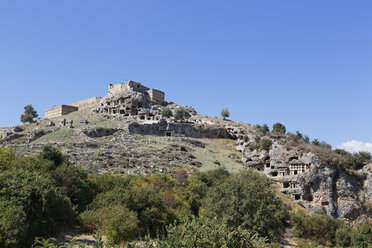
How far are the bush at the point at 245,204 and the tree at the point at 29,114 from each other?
7081cm

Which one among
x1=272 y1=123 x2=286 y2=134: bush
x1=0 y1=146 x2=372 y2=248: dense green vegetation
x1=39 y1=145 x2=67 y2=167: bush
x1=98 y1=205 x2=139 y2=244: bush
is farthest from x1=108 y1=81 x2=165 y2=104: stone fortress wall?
x1=98 y1=205 x2=139 y2=244: bush

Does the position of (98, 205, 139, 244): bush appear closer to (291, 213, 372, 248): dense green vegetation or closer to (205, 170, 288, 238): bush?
(205, 170, 288, 238): bush

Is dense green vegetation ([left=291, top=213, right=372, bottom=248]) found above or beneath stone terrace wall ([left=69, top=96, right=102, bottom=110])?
beneath

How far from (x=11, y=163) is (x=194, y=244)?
17.8 m

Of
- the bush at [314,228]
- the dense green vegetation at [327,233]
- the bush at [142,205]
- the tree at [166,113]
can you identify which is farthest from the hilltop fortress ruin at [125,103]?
the bush at [142,205]

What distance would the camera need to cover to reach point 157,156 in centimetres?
4447

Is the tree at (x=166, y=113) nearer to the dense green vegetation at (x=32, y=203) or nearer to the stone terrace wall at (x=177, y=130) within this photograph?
the stone terrace wall at (x=177, y=130)

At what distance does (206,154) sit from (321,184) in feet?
57.8

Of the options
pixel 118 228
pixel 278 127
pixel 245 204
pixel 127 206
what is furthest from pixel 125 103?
pixel 118 228

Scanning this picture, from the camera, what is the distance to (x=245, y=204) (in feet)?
81.6

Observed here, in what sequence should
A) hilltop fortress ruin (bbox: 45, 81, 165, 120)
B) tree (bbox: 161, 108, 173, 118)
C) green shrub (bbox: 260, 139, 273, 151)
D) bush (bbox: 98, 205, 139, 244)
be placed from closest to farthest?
bush (bbox: 98, 205, 139, 244)
green shrub (bbox: 260, 139, 273, 151)
hilltop fortress ruin (bbox: 45, 81, 165, 120)
tree (bbox: 161, 108, 173, 118)

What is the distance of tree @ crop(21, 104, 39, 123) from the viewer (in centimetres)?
8350

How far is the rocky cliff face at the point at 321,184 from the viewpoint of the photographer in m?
40.0

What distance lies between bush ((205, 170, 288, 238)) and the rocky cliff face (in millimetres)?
15640
